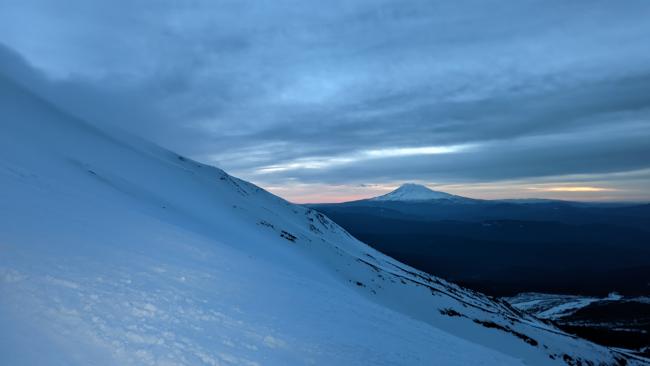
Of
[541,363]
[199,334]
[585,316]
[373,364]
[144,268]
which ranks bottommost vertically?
[585,316]

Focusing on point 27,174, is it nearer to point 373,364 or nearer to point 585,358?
point 373,364

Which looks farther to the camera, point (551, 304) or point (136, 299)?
point (551, 304)

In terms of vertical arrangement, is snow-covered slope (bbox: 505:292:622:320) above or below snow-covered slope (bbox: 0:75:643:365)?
below

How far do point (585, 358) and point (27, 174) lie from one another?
3201 inches

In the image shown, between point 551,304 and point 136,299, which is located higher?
point 136,299

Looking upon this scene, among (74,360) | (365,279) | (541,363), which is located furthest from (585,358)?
(74,360)

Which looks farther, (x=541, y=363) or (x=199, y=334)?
(x=541, y=363)

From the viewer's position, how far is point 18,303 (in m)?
8.40

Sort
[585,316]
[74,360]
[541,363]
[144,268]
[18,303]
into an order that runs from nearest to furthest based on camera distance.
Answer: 1. [74,360]
2. [18,303]
3. [144,268]
4. [541,363]
5. [585,316]

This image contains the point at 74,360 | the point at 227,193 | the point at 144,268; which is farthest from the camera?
the point at 227,193

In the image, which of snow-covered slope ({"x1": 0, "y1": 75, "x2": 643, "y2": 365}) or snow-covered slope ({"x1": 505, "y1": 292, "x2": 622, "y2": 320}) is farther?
snow-covered slope ({"x1": 505, "y1": 292, "x2": 622, "y2": 320})

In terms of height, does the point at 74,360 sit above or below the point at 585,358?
above

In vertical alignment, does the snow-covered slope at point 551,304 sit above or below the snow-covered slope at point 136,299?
below

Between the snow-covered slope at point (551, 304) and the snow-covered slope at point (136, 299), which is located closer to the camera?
the snow-covered slope at point (136, 299)
